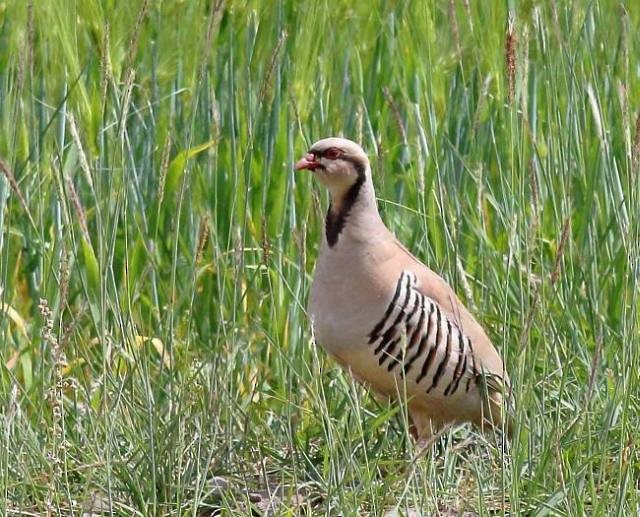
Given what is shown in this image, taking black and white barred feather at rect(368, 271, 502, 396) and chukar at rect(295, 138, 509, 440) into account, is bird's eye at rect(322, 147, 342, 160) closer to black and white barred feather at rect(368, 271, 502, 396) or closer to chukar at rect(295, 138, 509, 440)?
chukar at rect(295, 138, 509, 440)

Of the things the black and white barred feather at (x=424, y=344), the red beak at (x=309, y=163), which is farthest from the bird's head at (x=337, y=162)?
the black and white barred feather at (x=424, y=344)

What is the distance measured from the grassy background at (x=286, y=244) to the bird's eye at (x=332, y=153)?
102mm

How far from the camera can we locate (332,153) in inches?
150

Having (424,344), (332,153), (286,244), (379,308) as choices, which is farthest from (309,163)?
(286,244)

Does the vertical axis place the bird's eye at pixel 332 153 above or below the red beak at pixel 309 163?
above

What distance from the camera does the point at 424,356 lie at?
391cm

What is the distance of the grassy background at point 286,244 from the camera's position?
3141 millimetres

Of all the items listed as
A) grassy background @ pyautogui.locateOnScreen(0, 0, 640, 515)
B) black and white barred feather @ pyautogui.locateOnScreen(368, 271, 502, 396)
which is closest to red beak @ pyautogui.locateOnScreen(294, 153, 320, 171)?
grassy background @ pyautogui.locateOnScreen(0, 0, 640, 515)

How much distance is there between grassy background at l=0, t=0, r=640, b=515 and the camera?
10.3 ft

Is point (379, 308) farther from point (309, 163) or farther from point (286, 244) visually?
point (286, 244)

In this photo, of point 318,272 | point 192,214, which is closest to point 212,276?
point 192,214

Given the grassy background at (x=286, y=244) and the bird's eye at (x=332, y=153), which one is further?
the bird's eye at (x=332, y=153)

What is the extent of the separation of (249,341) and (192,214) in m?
0.61

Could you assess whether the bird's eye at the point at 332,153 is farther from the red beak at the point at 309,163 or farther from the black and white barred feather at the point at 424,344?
the black and white barred feather at the point at 424,344
